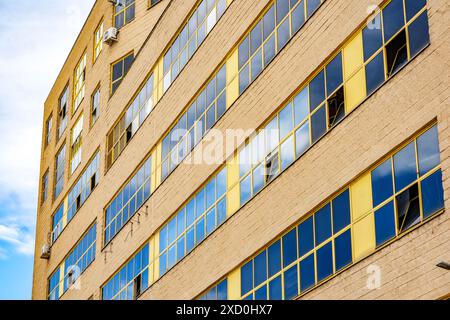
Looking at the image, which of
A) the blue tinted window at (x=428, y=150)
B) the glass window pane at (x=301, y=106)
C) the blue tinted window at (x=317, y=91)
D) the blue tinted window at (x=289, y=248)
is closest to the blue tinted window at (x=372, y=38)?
the blue tinted window at (x=317, y=91)

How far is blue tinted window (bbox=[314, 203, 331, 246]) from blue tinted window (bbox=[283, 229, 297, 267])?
1224mm

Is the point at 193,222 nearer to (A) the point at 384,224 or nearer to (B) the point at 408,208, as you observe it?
(A) the point at 384,224

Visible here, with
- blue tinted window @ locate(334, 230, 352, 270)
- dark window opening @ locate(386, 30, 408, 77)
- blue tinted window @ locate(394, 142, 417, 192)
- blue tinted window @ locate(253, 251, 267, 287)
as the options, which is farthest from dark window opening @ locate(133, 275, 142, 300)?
dark window opening @ locate(386, 30, 408, 77)

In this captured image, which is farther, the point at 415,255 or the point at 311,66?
the point at 311,66

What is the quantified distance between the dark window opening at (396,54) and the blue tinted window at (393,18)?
23 cm

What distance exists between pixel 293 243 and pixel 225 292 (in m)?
4.57

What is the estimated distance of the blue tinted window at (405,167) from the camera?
21875mm

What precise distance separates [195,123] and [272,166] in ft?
22.8

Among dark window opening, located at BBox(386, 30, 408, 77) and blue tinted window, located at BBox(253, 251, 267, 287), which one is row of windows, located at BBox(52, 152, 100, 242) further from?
dark window opening, located at BBox(386, 30, 408, 77)

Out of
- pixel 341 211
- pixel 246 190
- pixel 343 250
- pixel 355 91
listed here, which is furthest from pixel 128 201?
pixel 343 250

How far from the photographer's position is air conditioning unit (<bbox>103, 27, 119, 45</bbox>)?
154 feet

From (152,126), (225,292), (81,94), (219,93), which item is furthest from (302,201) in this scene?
(81,94)

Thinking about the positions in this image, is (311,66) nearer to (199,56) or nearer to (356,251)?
(356,251)

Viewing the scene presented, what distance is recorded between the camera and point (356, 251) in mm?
23281
